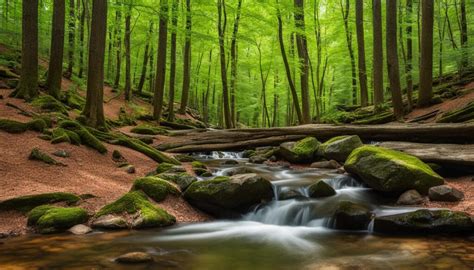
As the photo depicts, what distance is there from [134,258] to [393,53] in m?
13.3

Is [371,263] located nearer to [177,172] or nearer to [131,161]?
[177,172]

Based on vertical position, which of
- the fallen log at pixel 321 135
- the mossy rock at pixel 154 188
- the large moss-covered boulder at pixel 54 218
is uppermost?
the fallen log at pixel 321 135

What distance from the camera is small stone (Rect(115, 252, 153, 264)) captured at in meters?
4.93

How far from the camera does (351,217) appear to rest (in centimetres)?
679

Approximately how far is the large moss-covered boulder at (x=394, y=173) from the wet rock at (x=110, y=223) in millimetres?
5246

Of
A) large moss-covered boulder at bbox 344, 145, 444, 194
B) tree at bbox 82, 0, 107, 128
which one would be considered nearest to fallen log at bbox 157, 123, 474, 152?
large moss-covered boulder at bbox 344, 145, 444, 194

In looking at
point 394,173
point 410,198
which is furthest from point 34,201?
point 410,198

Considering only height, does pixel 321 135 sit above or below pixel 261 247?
above

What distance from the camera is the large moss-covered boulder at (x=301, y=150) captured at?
12727 millimetres

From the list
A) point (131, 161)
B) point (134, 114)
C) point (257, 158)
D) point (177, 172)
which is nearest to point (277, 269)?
point (177, 172)

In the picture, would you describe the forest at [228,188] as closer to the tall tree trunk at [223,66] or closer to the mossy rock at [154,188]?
the mossy rock at [154,188]

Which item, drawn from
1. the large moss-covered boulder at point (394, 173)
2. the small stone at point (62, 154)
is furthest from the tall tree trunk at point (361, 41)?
the small stone at point (62, 154)

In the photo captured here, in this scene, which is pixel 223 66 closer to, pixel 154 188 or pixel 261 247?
pixel 154 188

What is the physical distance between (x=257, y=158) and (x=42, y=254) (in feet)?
30.0
